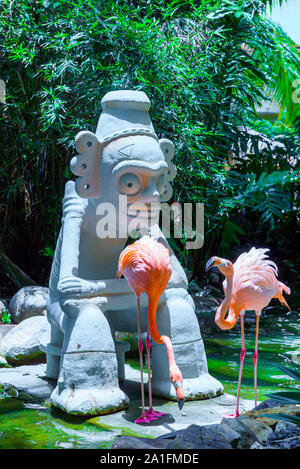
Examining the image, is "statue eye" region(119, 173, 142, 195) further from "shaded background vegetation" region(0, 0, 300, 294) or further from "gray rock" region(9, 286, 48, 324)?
"gray rock" region(9, 286, 48, 324)

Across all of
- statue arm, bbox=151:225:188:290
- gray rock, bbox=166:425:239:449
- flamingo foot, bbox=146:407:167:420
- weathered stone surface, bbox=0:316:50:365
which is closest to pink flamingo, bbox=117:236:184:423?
flamingo foot, bbox=146:407:167:420

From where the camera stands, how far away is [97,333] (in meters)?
2.98

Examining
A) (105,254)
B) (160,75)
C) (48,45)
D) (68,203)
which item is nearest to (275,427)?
(105,254)

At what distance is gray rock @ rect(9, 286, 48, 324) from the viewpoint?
5.23m

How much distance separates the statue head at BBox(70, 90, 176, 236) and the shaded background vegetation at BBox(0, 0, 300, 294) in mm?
1619

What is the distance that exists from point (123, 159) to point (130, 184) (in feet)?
0.49

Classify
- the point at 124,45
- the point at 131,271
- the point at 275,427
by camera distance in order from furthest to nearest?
the point at 124,45, the point at 131,271, the point at 275,427

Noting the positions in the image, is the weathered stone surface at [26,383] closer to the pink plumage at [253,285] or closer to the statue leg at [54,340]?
the statue leg at [54,340]

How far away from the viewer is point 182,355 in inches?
125

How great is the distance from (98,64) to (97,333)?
2.73m

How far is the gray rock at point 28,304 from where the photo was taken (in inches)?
206

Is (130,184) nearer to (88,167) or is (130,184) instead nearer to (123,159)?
(123,159)

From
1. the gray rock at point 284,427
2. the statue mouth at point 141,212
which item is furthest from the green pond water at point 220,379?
the statue mouth at point 141,212
